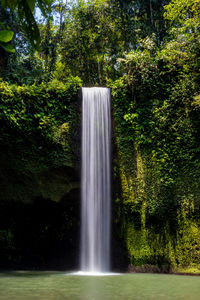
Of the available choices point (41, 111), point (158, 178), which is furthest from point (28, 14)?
point (41, 111)

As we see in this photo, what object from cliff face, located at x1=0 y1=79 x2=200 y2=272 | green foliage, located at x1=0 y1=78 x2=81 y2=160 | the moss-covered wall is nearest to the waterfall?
cliff face, located at x1=0 y1=79 x2=200 y2=272

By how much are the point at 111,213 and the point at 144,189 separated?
48.8 inches

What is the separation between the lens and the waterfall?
27.2ft

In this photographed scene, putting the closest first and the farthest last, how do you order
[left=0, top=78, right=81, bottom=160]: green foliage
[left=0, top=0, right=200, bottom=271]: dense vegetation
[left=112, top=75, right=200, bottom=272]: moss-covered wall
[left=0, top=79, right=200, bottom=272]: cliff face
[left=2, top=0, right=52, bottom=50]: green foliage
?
1. [left=2, top=0, right=52, bottom=50]: green foliage
2. [left=112, top=75, right=200, bottom=272]: moss-covered wall
3. [left=0, top=0, right=200, bottom=271]: dense vegetation
4. [left=0, top=79, right=200, bottom=272]: cliff face
5. [left=0, top=78, right=81, bottom=160]: green foliage

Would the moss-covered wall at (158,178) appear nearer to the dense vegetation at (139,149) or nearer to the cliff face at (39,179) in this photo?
the dense vegetation at (139,149)

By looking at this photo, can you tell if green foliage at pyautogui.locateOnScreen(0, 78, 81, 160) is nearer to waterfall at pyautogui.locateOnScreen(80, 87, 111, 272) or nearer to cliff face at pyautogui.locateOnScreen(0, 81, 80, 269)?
cliff face at pyautogui.locateOnScreen(0, 81, 80, 269)

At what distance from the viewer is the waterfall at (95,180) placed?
27.2ft

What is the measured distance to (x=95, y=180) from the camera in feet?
28.7

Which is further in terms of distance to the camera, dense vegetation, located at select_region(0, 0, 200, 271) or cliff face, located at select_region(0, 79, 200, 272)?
cliff face, located at select_region(0, 79, 200, 272)

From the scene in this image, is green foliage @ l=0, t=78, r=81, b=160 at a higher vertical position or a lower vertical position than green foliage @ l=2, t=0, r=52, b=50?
higher

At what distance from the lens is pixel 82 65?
17.9 meters

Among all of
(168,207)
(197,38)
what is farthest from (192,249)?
(197,38)

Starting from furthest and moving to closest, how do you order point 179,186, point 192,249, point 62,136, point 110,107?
1. point 110,107
2. point 62,136
3. point 179,186
4. point 192,249

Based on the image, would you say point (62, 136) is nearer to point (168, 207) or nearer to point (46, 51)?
point (168, 207)
